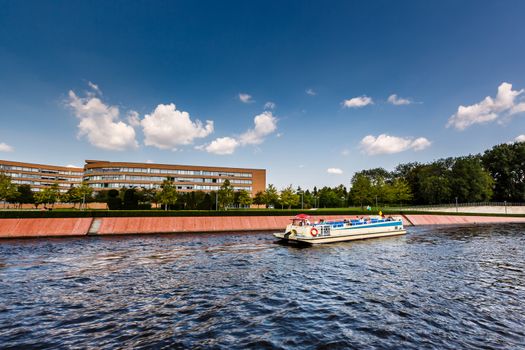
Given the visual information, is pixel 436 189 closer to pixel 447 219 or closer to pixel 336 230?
pixel 447 219

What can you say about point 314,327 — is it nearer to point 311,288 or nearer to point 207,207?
point 311,288

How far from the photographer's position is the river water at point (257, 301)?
10.7 metres

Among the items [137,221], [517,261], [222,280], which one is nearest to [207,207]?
[137,221]

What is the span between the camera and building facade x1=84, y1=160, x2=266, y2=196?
386ft

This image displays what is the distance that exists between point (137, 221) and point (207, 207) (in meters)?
31.7

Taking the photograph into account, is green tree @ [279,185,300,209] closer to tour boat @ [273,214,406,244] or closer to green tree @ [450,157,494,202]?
tour boat @ [273,214,406,244]

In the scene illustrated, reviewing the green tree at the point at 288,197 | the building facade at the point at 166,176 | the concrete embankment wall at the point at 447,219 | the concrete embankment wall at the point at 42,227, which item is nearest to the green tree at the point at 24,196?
the building facade at the point at 166,176

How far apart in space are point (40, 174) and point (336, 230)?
173 metres

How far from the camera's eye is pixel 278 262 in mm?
24594

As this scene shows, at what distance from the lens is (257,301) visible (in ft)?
48.3

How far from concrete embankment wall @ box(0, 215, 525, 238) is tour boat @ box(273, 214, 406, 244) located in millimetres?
13247

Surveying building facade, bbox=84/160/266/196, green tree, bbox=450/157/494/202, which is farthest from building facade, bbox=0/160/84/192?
green tree, bbox=450/157/494/202

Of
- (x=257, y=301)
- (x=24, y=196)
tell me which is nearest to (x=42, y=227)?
(x=257, y=301)

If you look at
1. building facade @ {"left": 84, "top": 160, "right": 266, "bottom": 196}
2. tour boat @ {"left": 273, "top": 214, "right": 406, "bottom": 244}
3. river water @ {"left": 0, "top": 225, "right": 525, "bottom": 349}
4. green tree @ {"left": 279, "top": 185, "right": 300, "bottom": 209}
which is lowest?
river water @ {"left": 0, "top": 225, "right": 525, "bottom": 349}
